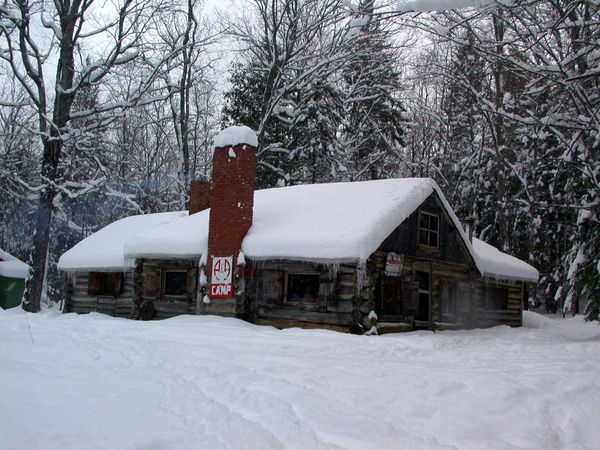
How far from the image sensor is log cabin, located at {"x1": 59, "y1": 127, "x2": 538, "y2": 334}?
15.2 m

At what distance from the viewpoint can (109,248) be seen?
21.6 meters

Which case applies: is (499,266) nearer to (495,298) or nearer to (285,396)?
(495,298)

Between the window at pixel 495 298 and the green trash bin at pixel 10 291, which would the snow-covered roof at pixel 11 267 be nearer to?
the green trash bin at pixel 10 291

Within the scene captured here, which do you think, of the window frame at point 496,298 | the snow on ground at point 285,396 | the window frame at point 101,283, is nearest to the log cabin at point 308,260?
the window frame at point 496,298

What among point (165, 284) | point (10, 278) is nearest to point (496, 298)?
point (165, 284)

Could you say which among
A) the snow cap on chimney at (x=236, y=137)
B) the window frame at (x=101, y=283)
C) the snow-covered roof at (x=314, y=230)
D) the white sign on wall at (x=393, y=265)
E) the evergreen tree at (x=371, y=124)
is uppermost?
the evergreen tree at (x=371, y=124)

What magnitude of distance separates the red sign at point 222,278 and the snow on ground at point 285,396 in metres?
5.21

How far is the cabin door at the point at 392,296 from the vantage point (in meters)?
16.8

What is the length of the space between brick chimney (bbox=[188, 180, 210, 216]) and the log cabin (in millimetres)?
1575

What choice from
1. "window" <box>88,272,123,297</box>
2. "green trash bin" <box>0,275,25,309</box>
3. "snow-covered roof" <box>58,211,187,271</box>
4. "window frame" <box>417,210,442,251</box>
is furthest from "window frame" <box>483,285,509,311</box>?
"green trash bin" <box>0,275,25,309</box>

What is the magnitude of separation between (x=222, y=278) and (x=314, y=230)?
304 cm

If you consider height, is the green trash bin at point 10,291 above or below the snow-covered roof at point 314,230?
below

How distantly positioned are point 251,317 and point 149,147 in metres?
27.4

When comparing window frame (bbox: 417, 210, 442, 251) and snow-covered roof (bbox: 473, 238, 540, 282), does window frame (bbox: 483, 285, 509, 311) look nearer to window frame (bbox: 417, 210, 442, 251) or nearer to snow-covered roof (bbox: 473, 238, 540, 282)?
snow-covered roof (bbox: 473, 238, 540, 282)
